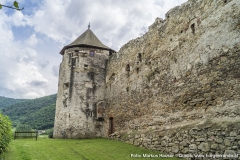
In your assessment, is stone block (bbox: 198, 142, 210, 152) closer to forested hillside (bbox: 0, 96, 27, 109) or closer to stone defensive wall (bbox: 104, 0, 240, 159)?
stone defensive wall (bbox: 104, 0, 240, 159)

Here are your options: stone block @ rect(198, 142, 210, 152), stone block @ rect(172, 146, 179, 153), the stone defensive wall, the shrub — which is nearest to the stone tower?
the stone defensive wall

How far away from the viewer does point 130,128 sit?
13953 mm

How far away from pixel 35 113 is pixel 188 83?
4819cm

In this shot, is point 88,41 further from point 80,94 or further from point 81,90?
point 80,94

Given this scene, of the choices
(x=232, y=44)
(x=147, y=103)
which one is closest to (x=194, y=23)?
(x=232, y=44)

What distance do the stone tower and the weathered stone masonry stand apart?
8cm

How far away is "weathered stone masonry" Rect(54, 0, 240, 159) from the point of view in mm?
7855

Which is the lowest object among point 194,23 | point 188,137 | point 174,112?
point 188,137

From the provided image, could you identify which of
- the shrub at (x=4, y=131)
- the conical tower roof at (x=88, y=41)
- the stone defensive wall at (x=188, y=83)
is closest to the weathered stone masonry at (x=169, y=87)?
the stone defensive wall at (x=188, y=83)

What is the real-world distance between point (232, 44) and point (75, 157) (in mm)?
7801

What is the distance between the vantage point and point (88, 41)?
19.6 metres

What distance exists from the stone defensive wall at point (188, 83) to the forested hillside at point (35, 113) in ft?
107

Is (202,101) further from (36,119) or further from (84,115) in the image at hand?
(36,119)

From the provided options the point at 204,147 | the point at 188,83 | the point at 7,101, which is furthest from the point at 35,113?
the point at 204,147
